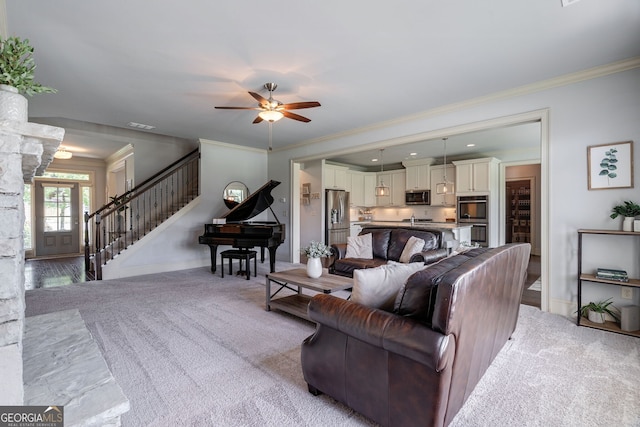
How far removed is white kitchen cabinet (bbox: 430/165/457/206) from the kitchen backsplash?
354mm

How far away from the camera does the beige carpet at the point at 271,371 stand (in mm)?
1698

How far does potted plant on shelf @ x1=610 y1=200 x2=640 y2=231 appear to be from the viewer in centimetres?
287

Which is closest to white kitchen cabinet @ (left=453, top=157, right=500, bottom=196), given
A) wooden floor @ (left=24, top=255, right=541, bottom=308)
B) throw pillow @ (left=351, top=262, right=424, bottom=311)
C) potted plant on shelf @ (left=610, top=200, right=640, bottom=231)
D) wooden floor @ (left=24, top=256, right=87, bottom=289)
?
wooden floor @ (left=24, top=255, right=541, bottom=308)

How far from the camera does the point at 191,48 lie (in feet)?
9.10

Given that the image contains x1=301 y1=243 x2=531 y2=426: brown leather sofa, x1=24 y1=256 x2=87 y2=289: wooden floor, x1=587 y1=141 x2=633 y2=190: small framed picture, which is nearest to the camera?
x1=301 y1=243 x2=531 y2=426: brown leather sofa

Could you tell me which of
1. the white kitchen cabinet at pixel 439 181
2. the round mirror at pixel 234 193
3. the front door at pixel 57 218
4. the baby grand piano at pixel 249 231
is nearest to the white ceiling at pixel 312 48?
the baby grand piano at pixel 249 231

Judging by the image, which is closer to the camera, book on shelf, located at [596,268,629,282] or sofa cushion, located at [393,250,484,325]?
sofa cushion, located at [393,250,484,325]

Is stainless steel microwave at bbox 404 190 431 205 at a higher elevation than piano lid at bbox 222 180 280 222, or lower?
higher

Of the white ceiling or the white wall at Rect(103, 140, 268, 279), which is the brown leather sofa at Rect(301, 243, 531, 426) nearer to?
the white ceiling

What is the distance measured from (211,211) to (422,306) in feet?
19.1

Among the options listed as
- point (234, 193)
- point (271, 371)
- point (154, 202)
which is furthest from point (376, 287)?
point (154, 202)

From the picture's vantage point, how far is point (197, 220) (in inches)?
249

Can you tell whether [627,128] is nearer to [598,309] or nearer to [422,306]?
[598,309]

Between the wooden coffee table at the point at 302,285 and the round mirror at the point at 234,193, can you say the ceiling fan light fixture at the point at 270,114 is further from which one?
the round mirror at the point at 234,193
